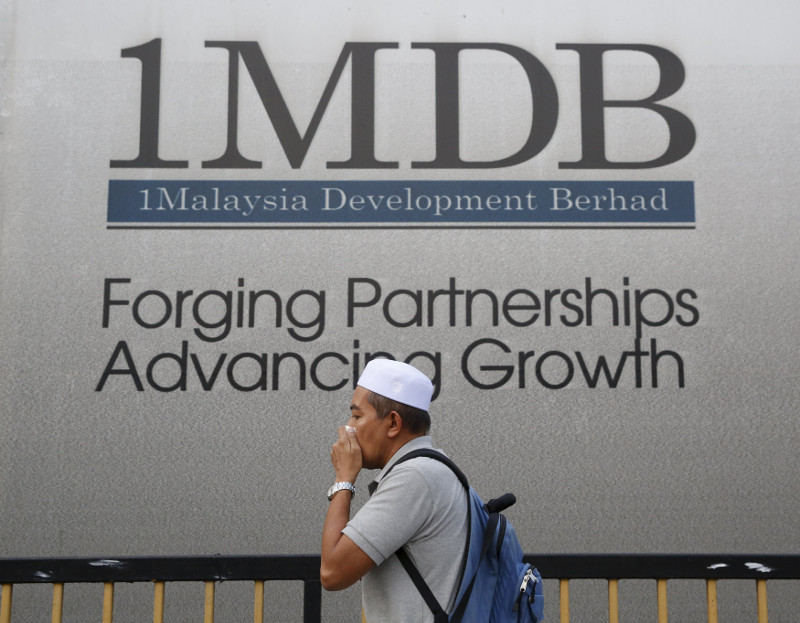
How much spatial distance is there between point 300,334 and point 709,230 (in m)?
1.68

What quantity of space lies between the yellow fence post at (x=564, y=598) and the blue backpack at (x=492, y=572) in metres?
0.72

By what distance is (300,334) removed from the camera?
11.1ft

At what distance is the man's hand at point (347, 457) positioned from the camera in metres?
1.75

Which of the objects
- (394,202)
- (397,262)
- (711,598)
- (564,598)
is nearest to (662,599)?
(711,598)

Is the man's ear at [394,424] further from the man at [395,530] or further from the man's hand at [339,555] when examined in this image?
the man's hand at [339,555]

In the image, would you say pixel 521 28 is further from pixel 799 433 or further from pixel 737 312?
pixel 799 433

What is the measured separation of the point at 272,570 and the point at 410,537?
884 millimetres

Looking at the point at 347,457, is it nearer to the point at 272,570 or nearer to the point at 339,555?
the point at 339,555

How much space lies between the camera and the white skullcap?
1.81 meters

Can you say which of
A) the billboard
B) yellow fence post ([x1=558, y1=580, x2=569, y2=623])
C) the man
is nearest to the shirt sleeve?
the man

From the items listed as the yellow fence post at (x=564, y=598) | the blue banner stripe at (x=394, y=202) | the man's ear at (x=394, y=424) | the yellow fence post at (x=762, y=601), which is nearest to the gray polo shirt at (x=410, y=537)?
the man's ear at (x=394, y=424)

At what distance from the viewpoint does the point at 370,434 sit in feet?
5.92

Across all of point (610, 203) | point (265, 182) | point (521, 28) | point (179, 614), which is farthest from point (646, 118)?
point (179, 614)

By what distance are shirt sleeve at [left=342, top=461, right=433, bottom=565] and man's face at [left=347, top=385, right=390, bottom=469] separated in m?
0.13
